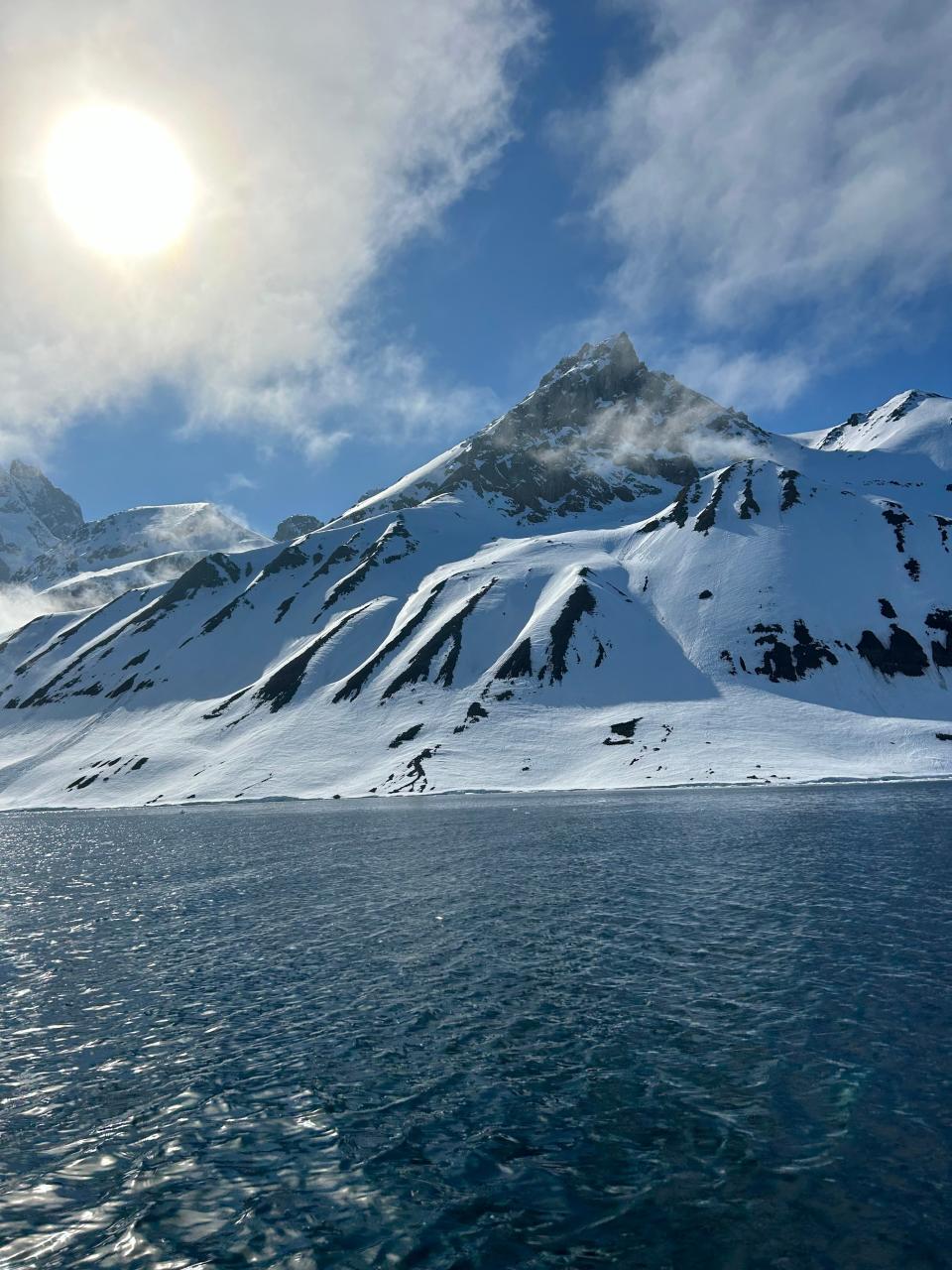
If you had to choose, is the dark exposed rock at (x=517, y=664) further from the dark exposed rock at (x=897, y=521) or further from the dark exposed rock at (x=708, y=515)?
the dark exposed rock at (x=897, y=521)

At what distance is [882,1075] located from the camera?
57.0 feet

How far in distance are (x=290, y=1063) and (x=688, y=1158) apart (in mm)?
11004

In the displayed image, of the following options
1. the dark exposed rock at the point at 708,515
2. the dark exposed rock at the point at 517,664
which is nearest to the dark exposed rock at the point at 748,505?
the dark exposed rock at the point at 708,515

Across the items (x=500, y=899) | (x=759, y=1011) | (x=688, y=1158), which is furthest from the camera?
(x=500, y=899)

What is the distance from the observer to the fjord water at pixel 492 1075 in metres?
12.6

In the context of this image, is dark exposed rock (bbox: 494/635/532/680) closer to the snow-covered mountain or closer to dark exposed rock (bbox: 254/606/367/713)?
the snow-covered mountain

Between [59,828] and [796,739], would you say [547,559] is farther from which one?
[59,828]

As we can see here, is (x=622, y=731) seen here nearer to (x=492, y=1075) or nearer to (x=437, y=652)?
(x=437, y=652)

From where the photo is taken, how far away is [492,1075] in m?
18.5

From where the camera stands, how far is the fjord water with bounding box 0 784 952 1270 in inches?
497

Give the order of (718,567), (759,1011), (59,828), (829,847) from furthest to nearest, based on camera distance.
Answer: (718,567) → (59,828) → (829,847) → (759,1011)

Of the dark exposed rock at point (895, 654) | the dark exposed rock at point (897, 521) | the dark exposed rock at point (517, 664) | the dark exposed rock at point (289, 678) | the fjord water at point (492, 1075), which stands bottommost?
the fjord water at point (492, 1075)

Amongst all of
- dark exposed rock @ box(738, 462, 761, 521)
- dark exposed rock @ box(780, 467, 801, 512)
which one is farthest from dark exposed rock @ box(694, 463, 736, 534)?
dark exposed rock @ box(780, 467, 801, 512)

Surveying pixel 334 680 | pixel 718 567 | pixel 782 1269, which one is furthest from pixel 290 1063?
pixel 718 567
